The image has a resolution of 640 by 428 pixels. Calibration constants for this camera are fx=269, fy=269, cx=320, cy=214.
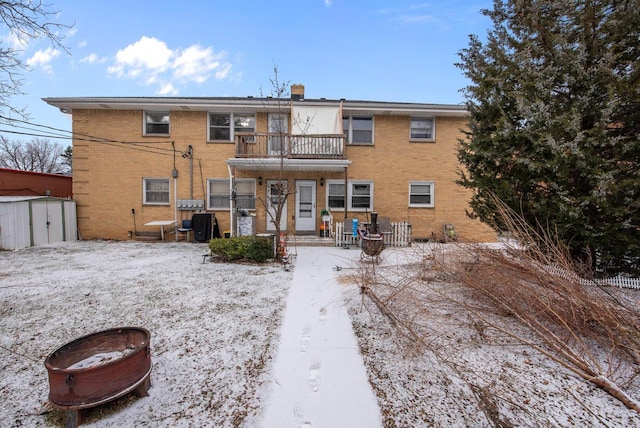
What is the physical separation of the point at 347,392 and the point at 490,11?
7.34 m

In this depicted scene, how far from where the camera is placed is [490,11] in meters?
5.55

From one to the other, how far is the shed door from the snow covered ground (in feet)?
19.2

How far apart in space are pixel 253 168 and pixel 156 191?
4.40m

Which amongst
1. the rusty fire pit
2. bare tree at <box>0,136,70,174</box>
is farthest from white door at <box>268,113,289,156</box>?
bare tree at <box>0,136,70,174</box>

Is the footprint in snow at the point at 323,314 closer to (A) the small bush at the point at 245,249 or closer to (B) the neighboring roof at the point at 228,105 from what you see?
(A) the small bush at the point at 245,249

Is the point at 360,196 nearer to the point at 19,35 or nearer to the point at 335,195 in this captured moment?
the point at 335,195

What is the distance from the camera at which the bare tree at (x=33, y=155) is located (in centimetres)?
3369

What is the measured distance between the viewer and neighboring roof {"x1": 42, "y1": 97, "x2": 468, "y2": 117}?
10.6 meters

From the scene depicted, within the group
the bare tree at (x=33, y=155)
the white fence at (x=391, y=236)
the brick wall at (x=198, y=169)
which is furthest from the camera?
the bare tree at (x=33, y=155)

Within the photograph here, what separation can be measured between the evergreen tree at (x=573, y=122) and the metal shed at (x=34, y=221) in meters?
14.0

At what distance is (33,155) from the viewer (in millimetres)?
36031

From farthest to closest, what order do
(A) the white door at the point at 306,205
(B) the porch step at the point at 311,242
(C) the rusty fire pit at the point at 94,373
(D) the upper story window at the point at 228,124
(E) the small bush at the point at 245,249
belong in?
(A) the white door at the point at 306,205 < (D) the upper story window at the point at 228,124 < (B) the porch step at the point at 311,242 < (E) the small bush at the point at 245,249 < (C) the rusty fire pit at the point at 94,373

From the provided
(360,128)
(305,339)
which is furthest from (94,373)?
(360,128)

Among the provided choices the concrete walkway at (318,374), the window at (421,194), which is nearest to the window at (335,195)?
the window at (421,194)
